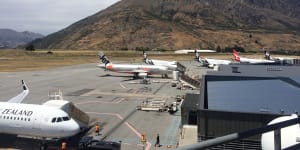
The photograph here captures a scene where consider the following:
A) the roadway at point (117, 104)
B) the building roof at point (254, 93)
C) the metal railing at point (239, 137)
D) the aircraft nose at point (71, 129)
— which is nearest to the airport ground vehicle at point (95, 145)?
the roadway at point (117, 104)

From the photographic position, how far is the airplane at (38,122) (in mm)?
28609

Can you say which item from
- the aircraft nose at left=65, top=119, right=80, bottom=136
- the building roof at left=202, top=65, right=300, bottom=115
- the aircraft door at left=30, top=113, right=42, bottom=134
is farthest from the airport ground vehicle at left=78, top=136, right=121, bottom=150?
the building roof at left=202, top=65, right=300, bottom=115

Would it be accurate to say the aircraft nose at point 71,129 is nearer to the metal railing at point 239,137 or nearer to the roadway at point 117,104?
the roadway at point 117,104

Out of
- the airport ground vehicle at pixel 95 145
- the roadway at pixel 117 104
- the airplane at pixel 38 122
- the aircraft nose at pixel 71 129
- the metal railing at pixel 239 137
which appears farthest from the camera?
the roadway at pixel 117 104

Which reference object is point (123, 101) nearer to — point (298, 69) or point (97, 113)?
point (97, 113)

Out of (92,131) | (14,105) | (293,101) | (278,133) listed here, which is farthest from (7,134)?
(278,133)

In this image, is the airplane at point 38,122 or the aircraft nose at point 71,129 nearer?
the airplane at point 38,122

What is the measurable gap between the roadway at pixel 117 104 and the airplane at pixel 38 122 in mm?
1854

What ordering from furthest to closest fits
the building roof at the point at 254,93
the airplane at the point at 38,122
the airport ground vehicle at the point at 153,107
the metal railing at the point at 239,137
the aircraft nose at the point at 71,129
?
the airport ground vehicle at the point at 153,107, the aircraft nose at the point at 71,129, the airplane at the point at 38,122, the building roof at the point at 254,93, the metal railing at the point at 239,137

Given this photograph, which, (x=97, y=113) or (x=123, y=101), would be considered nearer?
(x=97, y=113)

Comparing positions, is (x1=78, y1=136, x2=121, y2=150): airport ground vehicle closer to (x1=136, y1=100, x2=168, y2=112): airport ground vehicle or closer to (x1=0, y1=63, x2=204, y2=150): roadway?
(x1=0, y1=63, x2=204, y2=150): roadway

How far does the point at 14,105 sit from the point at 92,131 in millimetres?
9150

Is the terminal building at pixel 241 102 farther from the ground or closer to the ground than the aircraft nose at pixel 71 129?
farther from the ground

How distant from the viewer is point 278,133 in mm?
5605
